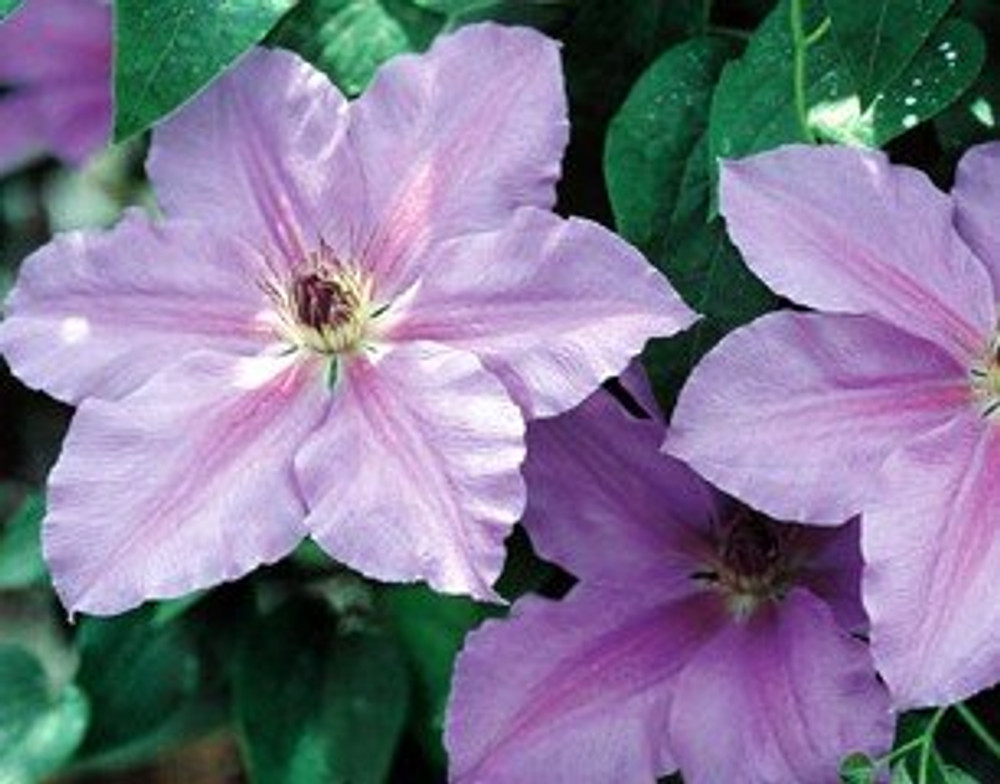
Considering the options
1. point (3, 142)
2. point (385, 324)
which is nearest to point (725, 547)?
point (385, 324)

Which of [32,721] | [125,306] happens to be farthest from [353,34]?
[32,721]

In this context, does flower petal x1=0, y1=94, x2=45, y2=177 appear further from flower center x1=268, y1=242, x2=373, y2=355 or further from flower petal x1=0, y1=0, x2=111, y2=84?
flower center x1=268, y1=242, x2=373, y2=355

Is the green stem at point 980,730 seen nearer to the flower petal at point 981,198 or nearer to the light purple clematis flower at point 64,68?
the flower petal at point 981,198

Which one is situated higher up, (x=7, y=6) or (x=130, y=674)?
(x=7, y=6)

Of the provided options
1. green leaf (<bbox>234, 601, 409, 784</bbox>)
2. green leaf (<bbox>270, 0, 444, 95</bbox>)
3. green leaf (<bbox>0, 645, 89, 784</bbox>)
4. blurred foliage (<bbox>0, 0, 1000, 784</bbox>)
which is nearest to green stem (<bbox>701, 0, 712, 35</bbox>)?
blurred foliage (<bbox>0, 0, 1000, 784</bbox>)

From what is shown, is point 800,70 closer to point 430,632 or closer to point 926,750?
point 926,750
